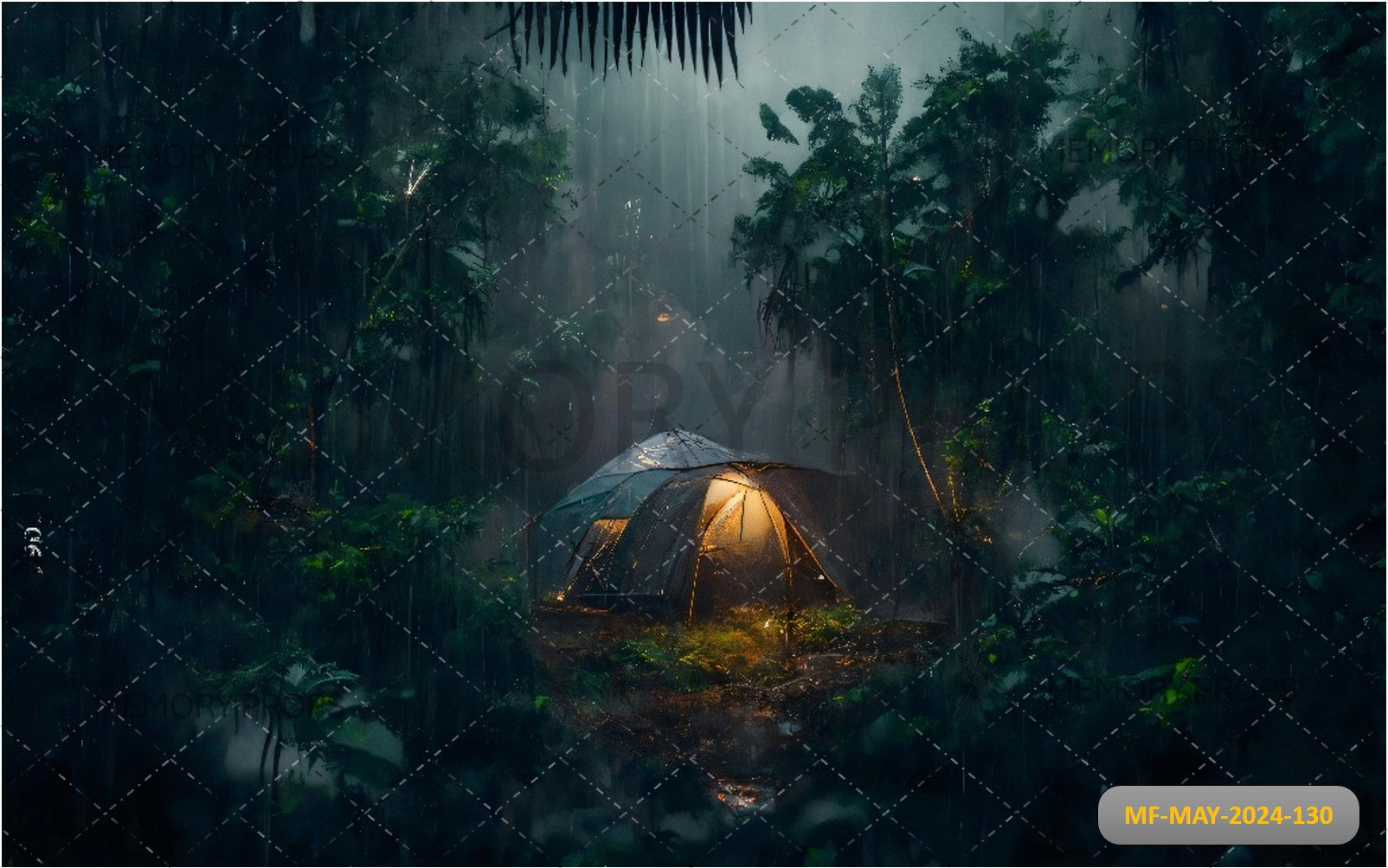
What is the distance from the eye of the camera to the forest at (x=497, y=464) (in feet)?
10.5

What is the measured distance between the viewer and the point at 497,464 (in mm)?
4137

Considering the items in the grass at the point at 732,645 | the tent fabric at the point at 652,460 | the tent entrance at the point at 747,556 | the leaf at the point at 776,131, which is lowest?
the grass at the point at 732,645

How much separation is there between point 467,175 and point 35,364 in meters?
1.69

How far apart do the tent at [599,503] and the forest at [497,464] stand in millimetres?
2094

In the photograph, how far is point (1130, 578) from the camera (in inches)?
139

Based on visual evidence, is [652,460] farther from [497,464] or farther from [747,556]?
[497,464]

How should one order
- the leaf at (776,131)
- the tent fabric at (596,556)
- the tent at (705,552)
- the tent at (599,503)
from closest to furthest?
the leaf at (776,131) → the tent at (705,552) → the tent at (599,503) → the tent fabric at (596,556)

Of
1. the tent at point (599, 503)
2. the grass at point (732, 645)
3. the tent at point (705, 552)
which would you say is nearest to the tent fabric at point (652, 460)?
the tent at point (599, 503)

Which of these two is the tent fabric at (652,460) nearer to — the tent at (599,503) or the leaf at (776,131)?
the tent at (599,503)

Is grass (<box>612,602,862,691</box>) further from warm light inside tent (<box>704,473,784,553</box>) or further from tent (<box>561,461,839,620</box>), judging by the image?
warm light inside tent (<box>704,473,784,553</box>)

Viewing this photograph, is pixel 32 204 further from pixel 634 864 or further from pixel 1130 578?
pixel 1130 578

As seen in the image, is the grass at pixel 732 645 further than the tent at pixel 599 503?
No

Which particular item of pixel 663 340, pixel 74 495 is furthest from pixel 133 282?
pixel 663 340

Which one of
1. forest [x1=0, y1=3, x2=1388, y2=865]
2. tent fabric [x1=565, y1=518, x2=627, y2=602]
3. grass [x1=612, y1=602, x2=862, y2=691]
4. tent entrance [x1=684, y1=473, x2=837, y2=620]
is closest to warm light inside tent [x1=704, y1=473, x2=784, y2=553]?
Result: tent entrance [x1=684, y1=473, x2=837, y2=620]
